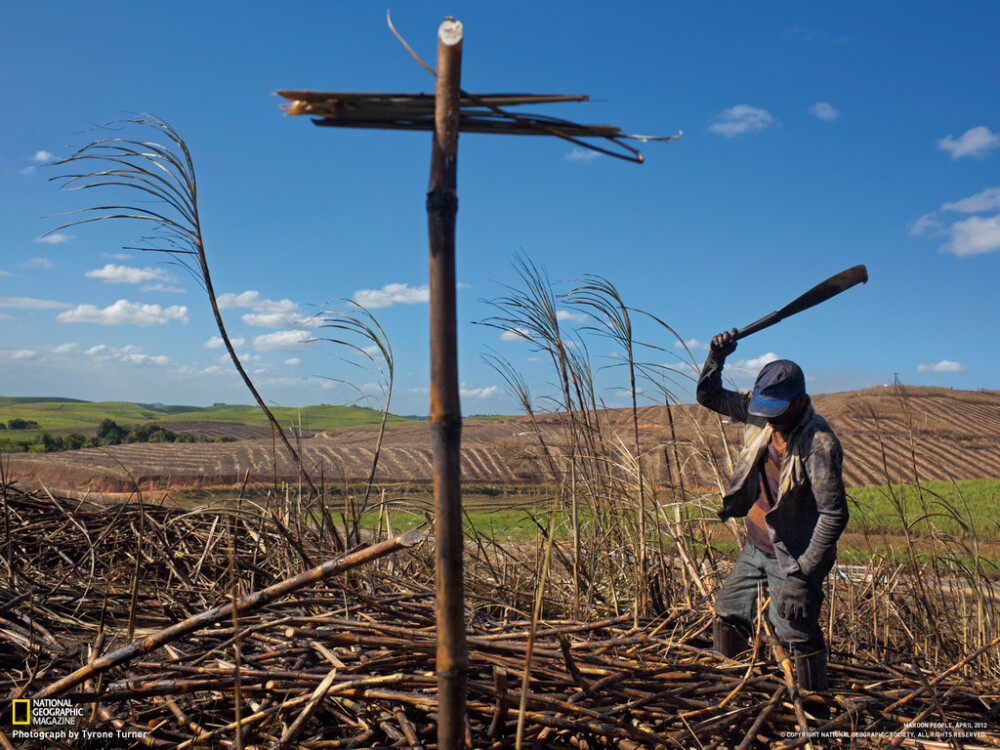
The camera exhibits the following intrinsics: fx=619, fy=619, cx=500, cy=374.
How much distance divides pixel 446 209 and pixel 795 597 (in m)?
2.29

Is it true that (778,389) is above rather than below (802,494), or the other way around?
above

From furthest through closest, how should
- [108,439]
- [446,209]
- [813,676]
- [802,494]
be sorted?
[108,439]
[802,494]
[813,676]
[446,209]

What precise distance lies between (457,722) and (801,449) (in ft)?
6.63

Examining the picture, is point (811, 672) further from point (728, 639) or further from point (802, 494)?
point (802, 494)

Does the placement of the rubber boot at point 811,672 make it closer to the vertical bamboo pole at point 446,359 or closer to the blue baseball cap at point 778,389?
the blue baseball cap at point 778,389

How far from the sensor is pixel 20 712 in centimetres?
186

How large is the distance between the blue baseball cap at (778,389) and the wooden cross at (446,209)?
72.9 inches

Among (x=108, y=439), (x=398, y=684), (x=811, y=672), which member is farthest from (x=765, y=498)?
(x=108, y=439)

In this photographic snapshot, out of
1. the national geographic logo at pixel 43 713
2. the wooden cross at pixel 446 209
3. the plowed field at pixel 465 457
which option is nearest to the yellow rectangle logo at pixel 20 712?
the national geographic logo at pixel 43 713

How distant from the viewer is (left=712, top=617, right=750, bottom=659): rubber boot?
2.69 m

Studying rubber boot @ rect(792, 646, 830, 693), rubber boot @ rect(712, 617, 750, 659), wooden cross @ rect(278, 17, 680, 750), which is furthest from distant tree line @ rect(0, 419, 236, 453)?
wooden cross @ rect(278, 17, 680, 750)

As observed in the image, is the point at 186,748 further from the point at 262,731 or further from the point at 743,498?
the point at 743,498

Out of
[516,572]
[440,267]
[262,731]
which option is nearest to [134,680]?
[262,731]

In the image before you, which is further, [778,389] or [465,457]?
[465,457]
